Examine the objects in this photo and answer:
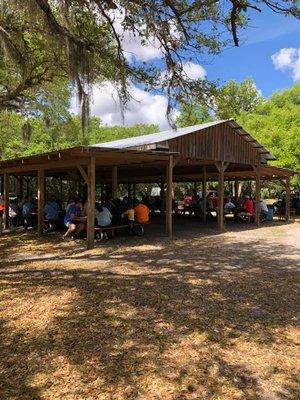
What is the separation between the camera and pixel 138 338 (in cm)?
493

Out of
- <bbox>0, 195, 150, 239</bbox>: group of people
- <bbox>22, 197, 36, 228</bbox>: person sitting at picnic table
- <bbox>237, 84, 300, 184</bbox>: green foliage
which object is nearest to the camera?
<bbox>0, 195, 150, 239</bbox>: group of people

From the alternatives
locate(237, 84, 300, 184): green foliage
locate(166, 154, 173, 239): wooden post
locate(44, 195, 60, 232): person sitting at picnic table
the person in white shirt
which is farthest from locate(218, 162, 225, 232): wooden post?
locate(237, 84, 300, 184): green foliage

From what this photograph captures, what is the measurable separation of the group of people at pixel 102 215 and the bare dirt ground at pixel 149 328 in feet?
9.88

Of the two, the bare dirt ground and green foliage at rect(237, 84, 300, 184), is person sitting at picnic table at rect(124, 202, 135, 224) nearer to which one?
the bare dirt ground

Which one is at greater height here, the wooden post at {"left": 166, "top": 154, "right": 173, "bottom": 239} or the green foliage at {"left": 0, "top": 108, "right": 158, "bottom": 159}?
the green foliage at {"left": 0, "top": 108, "right": 158, "bottom": 159}

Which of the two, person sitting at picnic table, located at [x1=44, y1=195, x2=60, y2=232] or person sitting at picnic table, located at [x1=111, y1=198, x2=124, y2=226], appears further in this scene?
person sitting at picnic table, located at [x1=44, y1=195, x2=60, y2=232]

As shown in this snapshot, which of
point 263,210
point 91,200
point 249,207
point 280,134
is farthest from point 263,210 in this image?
point 91,200

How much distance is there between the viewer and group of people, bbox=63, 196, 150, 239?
12.8 metres

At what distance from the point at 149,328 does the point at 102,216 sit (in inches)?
304

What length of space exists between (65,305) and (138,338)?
1667 millimetres

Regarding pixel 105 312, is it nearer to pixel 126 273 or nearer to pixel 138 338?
pixel 138 338

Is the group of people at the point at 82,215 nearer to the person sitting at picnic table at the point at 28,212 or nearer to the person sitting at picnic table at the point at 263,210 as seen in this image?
the person sitting at picnic table at the point at 28,212

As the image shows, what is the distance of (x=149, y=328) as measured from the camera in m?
5.24

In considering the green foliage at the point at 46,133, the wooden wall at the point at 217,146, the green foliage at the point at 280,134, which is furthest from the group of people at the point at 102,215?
the green foliage at the point at 280,134
